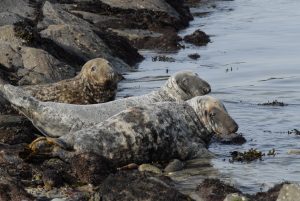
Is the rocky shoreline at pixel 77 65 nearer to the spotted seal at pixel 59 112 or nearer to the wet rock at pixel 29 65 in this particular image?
the wet rock at pixel 29 65

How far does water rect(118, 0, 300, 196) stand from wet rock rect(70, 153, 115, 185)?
764 mm

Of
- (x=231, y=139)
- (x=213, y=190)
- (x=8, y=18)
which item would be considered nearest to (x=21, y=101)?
(x=231, y=139)

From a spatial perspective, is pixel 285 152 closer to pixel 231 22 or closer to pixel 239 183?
pixel 239 183

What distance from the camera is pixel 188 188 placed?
8.02 metres


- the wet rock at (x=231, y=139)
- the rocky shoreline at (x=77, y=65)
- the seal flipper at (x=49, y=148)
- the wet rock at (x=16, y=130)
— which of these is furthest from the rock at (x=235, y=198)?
the wet rock at (x=16, y=130)

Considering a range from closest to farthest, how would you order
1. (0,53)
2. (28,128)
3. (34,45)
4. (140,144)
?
(140,144) < (28,128) < (0,53) < (34,45)

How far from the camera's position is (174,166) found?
8.84m

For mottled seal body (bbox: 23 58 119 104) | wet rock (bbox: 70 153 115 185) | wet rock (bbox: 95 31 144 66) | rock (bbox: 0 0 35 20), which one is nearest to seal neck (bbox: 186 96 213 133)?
wet rock (bbox: 70 153 115 185)

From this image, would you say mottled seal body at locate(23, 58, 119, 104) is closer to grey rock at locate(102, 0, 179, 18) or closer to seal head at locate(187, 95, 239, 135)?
seal head at locate(187, 95, 239, 135)

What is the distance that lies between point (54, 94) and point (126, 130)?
2.77 m

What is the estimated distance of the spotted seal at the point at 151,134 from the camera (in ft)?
28.9

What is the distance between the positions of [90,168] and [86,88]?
3.74 meters

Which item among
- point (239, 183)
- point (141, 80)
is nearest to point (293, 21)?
point (141, 80)

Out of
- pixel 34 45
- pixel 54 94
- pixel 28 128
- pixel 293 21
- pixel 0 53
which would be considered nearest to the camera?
pixel 28 128
